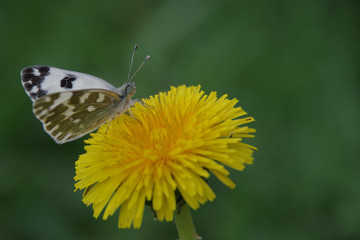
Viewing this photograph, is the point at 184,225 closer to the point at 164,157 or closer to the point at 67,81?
the point at 164,157

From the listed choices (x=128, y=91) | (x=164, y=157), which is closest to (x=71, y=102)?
(x=128, y=91)

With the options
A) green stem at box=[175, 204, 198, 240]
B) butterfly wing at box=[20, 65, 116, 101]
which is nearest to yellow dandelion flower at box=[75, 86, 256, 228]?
green stem at box=[175, 204, 198, 240]

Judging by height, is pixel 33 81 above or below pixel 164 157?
above

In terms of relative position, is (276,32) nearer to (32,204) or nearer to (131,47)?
(131,47)

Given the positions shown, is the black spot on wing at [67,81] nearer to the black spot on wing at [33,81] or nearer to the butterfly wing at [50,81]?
the butterfly wing at [50,81]

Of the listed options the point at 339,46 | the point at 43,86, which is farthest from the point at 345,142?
the point at 43,86

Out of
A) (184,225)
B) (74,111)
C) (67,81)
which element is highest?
(67,81)

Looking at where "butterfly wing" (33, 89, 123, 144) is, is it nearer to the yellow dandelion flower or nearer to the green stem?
the yellow dandelion flower
